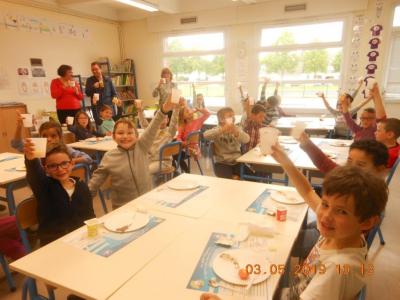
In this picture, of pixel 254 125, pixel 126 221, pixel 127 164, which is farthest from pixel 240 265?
pixel 254 125

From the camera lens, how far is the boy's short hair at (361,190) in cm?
92

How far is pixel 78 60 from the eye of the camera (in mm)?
6562

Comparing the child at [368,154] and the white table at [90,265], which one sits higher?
the child at [368,154]

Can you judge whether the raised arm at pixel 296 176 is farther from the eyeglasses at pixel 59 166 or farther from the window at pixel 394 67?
the window at pixel 394 67

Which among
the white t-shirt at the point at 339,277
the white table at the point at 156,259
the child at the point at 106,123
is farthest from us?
the child at the point at 106,123

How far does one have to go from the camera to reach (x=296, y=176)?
1.43 m

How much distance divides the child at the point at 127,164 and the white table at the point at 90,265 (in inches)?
33.0

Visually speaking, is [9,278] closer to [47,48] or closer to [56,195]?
[56,195]

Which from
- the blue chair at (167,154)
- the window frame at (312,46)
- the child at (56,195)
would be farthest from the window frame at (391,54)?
the child at (56,195)

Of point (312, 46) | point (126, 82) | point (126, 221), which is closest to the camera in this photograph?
point (126, 221)

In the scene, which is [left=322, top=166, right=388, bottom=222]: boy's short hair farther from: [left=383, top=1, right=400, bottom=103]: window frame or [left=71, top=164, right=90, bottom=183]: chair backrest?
[left=383, top=1, right=400, bottom=103]: window frame

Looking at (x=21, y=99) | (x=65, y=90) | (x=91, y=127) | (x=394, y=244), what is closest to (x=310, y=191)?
(x=394, y=244)

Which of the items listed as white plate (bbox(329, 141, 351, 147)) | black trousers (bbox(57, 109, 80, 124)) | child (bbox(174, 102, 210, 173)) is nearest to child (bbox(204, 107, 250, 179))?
child (bbox(174, 102, 210, 173))

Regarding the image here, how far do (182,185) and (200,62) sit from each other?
6014 mm
